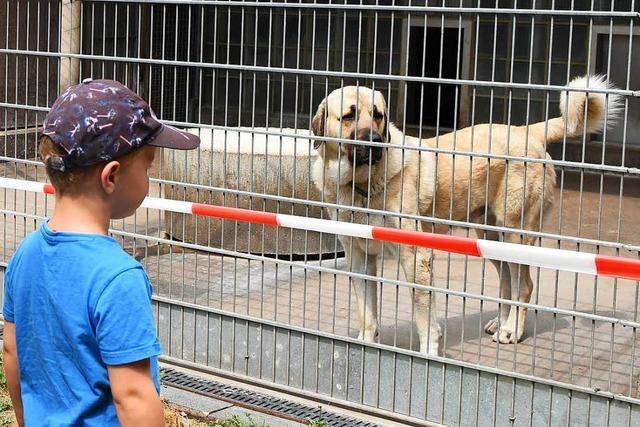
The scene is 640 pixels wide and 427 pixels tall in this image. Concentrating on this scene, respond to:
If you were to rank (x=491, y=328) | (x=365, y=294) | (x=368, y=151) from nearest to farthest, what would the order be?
(x=368, y=151), (x=365, y=294), (x=491, y=328)

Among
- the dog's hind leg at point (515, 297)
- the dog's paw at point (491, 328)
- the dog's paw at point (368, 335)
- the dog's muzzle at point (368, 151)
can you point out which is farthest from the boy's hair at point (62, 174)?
the dog's paw at point (491, 328)

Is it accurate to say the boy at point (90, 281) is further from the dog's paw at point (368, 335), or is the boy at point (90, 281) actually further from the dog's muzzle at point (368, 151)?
the dog's paw at point (368, 335)

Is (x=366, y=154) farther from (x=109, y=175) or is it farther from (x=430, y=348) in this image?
(x=109, y=175)

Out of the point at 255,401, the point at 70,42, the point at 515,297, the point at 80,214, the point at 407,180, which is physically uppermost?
the point at 70,42

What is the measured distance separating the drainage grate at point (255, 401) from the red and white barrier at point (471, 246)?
2.83ft

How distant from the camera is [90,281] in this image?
226 centimetres

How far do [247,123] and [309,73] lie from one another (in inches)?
230

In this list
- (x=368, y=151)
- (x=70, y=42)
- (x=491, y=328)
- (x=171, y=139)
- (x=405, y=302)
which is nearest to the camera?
(x=171, y=139)

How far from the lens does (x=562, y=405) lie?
4.47 meters

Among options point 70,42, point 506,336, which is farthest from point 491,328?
point 70,42

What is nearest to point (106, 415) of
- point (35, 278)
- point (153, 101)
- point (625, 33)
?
point (35, 278)

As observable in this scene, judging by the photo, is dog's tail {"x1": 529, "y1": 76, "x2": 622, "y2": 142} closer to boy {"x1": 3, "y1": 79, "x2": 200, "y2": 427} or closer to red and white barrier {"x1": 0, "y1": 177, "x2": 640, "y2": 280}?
red and white barrier {"x1": 0, "y1": 177, "x2": 640, "y2": 280}

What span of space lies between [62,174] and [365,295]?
3.27 m

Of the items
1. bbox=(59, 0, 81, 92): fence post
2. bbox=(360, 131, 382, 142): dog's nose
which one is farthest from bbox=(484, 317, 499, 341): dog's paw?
bbox=(59, 0, 81, 92): fence post
